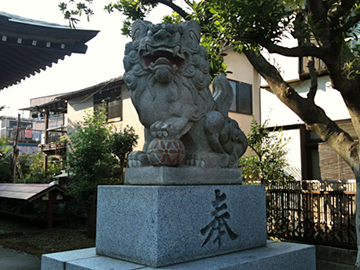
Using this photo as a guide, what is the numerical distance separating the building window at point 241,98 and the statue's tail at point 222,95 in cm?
896

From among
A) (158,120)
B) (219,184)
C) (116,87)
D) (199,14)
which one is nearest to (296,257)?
(219,184)

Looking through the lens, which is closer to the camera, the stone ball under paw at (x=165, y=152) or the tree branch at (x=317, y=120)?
the stone ball under paw at (x=165, y=152)

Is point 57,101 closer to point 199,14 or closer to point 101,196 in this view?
point 199,14

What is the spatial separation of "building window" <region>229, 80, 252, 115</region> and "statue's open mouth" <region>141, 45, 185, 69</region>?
9.79 metres

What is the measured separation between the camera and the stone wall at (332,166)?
8.59 meters

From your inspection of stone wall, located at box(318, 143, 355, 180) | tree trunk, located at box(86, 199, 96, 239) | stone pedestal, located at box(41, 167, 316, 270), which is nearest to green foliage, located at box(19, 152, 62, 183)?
tree trunk, located at box(86, 199, 96, 239)

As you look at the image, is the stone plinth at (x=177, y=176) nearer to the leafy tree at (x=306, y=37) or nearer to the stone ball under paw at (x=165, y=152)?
the stone ball under paw at (x=165, y=152)

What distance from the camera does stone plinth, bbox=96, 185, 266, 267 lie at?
3.03 metres

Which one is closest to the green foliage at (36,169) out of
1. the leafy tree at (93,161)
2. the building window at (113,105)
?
the building window at (113,105)

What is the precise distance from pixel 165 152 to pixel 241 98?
1072 centimetres

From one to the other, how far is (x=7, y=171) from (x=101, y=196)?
1591cm

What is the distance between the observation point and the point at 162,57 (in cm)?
341

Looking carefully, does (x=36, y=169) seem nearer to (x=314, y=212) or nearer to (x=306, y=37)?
(x=314, y=212)

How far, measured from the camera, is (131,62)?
3562 millimetres
